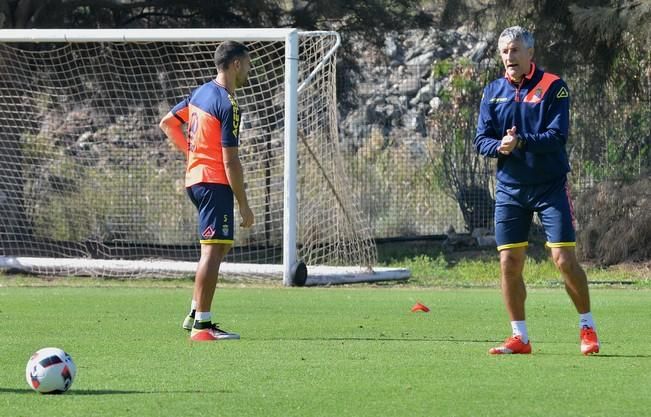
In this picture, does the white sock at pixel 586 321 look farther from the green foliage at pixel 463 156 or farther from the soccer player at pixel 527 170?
the green foliage at pixel 463 156

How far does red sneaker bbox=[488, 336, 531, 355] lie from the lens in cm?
788

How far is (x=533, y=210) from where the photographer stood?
8109 mm

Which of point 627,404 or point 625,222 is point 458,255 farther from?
point 627,404

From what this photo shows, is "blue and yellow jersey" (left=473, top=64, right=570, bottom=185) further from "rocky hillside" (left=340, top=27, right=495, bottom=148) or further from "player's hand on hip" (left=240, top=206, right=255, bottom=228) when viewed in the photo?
"rocky hillside" (left=340, top=27, right=495, bottom=148)

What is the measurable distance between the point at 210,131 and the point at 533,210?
8.28 ft

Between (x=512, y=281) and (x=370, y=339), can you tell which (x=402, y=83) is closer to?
(x=370, y=339)

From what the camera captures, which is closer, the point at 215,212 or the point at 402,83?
the point at 215,212

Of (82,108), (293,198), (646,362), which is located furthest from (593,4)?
(646,362)

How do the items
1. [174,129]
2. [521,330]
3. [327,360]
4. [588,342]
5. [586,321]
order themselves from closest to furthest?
[327,360] < [588,342] < [586,321] < [521,330] < [174,129]

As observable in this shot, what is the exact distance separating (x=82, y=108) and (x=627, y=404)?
621 inches

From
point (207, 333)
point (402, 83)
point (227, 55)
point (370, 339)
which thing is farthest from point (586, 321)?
point (402, 83)

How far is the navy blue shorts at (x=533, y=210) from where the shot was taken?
7.93 meters

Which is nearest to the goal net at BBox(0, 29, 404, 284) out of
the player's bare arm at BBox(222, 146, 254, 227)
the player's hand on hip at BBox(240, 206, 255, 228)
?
the player's hand on hip at BBox(240, 206, 255, 228)

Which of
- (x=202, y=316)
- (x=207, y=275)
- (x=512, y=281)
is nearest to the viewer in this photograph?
(x=512, y=281)
